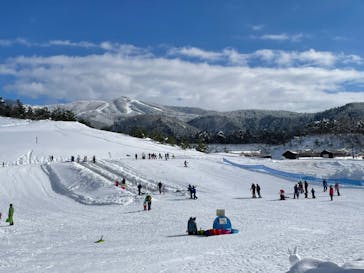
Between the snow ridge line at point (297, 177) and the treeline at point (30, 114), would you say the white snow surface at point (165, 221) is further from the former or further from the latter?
the treeline at point (30, 114)

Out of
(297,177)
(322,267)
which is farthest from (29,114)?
(322,267)

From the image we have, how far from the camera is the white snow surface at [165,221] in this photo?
12.0 meters

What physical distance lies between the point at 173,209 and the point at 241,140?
454 feet

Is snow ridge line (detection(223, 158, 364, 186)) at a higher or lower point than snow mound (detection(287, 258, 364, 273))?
lower

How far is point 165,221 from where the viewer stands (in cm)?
2095

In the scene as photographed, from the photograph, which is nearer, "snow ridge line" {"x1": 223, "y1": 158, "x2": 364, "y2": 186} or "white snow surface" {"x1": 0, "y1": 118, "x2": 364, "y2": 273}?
"white snow surface" {"x1": 0, "y1": 118, "x2": 364, "y2": 273}

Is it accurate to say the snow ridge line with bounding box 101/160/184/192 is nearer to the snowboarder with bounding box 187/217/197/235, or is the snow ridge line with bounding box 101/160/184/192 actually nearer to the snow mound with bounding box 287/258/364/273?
the snowboarder with bounding box 187/217/197/235

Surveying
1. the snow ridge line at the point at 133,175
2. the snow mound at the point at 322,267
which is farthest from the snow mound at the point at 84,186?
the snow mound at the point at 322,267

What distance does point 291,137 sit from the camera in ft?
476

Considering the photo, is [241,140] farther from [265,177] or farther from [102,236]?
[102,236]

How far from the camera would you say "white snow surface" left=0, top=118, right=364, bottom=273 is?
1197 centimetres

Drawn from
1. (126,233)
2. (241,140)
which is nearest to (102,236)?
(126,233)

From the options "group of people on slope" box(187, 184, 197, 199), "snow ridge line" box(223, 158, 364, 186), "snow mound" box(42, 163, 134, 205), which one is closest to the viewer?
"group of people on slope" box(187, 184, 197, 199)

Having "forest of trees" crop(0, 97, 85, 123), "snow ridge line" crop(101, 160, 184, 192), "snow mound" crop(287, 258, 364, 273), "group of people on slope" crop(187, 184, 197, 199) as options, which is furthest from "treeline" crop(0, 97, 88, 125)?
"snow mound" crop(287, 258, 364, 273)
